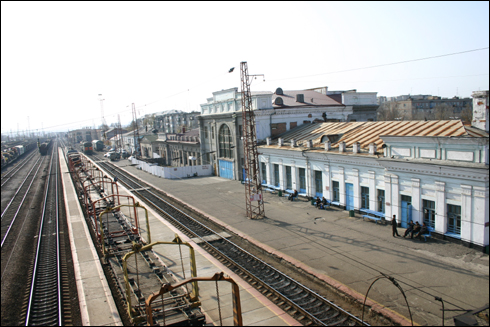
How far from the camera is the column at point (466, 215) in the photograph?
52.2 feet

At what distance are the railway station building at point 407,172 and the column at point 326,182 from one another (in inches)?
3.1

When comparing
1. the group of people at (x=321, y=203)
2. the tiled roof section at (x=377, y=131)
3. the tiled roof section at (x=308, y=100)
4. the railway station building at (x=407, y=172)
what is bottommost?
the group of people at (x=321, y=203)

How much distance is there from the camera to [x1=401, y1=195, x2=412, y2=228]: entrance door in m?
19.3

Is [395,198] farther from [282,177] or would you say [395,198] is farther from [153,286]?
[153,286]

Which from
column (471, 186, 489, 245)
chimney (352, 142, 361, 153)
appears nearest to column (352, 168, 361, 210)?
chimney (352, 142, 361, 153)

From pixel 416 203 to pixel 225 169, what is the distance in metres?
27.6

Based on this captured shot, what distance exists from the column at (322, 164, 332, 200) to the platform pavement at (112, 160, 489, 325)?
5.06 feet

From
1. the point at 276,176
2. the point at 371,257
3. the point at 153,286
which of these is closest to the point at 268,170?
the point at 276,176

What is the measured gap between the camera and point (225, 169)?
43.6m

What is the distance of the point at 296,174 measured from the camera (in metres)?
30.1

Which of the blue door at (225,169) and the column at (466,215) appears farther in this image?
the blue door at (225,169)

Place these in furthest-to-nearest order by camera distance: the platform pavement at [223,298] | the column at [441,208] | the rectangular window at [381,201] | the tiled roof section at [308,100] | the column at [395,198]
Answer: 1. the tiled roof section at [308,100]
2. the rectangular window at [381,201]
3. the column at [395,198]
4. the column at [441,208]
5. the platform pavement at [223,298]

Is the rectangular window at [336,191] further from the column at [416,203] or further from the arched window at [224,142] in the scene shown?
the arched window at [224,142]

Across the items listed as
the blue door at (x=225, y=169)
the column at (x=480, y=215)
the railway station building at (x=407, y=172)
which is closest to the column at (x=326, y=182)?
the railway station building at (x=407, y=172)
